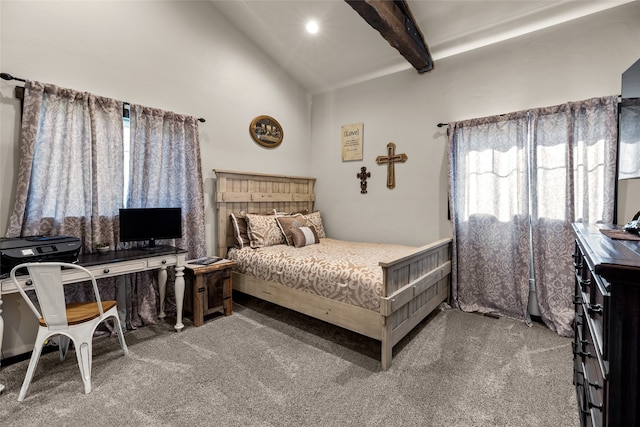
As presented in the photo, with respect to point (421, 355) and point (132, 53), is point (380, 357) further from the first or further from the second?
point (132, 53)

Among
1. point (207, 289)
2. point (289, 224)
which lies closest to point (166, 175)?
point (207, 289)

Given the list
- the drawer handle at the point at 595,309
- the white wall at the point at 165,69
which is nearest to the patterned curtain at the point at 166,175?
the white wall at the point at 165,69

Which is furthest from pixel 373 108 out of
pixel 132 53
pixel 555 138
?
pixel 132 53

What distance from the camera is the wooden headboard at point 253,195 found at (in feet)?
11.0

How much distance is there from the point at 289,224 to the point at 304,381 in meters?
1.88

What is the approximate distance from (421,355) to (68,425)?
2.19 metres

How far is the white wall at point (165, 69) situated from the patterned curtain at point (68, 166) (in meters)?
0.12

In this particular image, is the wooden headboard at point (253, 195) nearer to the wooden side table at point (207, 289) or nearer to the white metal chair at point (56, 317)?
the wooden side table at point (207, 289)

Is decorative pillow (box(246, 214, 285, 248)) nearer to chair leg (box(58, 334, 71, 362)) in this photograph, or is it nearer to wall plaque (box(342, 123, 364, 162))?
wall plaque (box(342, 123, 364, 162))

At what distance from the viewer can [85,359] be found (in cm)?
180

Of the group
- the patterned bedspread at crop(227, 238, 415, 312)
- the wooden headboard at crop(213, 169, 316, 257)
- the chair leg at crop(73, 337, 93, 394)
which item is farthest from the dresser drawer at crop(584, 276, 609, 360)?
the wooden headboard at crop(213, 169, 316, 257)

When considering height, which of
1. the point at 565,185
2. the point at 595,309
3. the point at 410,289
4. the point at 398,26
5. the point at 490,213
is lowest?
the point at 410,289

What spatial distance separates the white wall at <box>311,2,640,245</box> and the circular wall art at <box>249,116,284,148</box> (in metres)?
0.69

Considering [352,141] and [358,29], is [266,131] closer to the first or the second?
[352,141]
